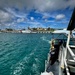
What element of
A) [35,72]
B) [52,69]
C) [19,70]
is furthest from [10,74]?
[52,69]

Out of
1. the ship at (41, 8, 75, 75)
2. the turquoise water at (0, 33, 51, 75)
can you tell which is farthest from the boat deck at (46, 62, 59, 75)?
the turquoise water at (0, 33, 51, 75)

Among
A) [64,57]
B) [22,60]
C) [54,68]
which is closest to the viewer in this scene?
[64,57]

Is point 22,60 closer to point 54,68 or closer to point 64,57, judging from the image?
point 54,68

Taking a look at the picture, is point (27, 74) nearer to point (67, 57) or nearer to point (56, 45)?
point (56, 45)

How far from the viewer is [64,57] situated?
7.62 metres

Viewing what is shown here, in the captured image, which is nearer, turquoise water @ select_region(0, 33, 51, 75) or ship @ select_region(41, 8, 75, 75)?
ship @ select_region(41, 8, 75, 75)

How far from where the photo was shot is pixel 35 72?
51.0ft

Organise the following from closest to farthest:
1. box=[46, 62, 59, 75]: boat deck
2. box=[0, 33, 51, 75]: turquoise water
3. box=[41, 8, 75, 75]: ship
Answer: box=[41, 8, 75, 75]: ship
box=[46, 62, 59, 75]: boat deck
box=[0, 33, 51, 75]: turquoise water

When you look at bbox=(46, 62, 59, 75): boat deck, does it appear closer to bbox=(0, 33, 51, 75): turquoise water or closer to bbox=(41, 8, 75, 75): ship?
bbox=(41, 8, 75, 75): ship

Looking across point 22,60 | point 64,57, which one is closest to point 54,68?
point 64,57

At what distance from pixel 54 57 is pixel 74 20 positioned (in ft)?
33.2

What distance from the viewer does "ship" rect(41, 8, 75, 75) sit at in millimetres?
6692

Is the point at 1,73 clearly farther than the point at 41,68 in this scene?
No

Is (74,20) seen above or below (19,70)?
above
